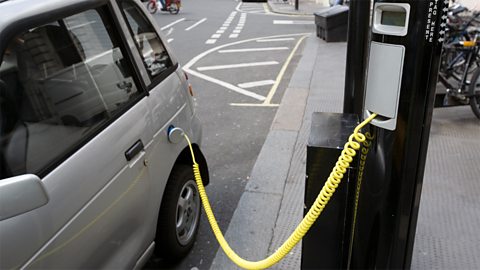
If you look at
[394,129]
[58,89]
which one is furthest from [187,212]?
[394,129]

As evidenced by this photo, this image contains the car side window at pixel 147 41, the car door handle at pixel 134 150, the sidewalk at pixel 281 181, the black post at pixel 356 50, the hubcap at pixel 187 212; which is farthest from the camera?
the sidewalk at pixel 281 181

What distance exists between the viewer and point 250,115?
658cm

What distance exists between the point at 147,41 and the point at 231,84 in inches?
212

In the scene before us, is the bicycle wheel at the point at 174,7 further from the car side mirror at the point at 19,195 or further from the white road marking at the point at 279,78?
the car side mirror at the point at 19,195

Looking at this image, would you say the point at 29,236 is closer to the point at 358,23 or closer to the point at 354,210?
the point at 354,210

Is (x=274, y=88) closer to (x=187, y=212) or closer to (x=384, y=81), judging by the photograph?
(x=187, y=212)

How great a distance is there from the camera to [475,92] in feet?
16.8

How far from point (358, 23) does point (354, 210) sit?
1.73 meters

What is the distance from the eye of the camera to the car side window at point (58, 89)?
191 cm

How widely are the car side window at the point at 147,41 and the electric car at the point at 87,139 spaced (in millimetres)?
11

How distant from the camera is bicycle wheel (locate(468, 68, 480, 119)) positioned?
5.06 meters

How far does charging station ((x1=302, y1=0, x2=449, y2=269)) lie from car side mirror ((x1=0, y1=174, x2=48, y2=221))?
119cm

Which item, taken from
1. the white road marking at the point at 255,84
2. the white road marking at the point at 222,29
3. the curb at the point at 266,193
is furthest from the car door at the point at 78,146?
the white road marking at the point at 222,29

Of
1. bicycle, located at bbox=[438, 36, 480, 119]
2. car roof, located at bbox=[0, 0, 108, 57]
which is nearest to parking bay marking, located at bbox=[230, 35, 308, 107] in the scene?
bicycle, located at bbox=[438, 36, 480, 119]
